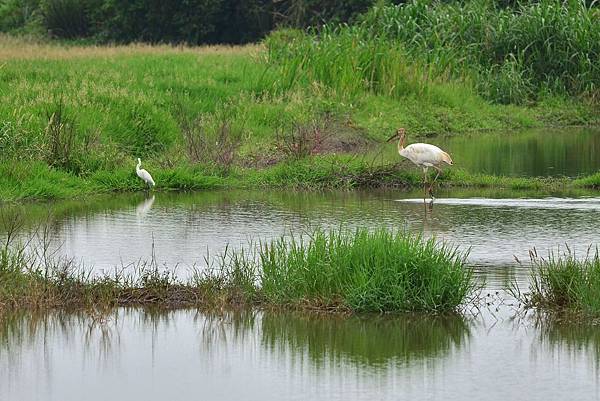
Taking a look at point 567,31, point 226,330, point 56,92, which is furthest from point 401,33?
point 226,330

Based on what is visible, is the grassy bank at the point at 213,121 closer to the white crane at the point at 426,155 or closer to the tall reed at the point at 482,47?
the tall reed at the point at 482,47

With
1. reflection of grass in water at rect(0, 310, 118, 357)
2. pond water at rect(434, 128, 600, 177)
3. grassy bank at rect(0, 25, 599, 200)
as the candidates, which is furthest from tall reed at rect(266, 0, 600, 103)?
reflection of grass in water at rect(0, 310, 118, 357)

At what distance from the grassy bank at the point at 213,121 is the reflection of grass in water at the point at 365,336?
7.43 metres

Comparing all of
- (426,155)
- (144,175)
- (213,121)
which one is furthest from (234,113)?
(426,155)

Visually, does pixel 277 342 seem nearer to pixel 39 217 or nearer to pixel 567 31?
pixel 39 217

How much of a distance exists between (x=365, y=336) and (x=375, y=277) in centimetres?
53

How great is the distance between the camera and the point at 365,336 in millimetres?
9984

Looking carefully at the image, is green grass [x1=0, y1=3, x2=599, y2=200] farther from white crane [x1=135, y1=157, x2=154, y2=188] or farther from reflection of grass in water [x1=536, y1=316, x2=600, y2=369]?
reflection of grass in water [x1=536, y1=316, x2=600, y2=369]

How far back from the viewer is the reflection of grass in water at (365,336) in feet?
31.5

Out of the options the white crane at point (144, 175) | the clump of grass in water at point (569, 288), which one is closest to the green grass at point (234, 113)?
the white crane at point (144, 175)

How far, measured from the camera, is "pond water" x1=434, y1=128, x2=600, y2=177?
2089cm

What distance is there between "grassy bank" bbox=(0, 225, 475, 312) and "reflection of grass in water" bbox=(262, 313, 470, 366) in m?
0.15

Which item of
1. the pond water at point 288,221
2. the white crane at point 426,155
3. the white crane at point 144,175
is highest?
the white crane at point 426,155

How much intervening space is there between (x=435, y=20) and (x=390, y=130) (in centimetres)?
902
